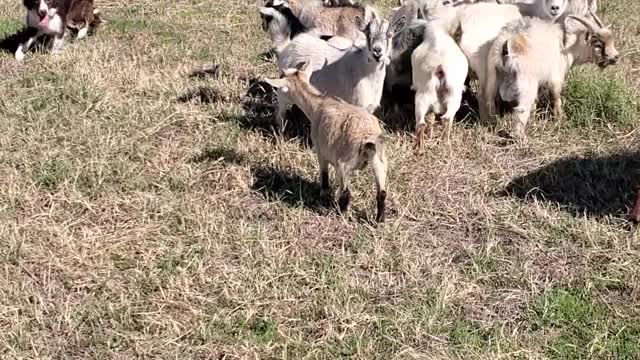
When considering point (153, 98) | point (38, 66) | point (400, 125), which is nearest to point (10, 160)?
point (153, 98)

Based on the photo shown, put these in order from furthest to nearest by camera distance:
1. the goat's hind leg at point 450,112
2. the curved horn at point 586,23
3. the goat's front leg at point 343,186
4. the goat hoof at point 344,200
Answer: the curved horn at point 586,23
the goat's hind leg at point 450,112
the goat hoof at point 344,200
the goat's front leg at point 343,186

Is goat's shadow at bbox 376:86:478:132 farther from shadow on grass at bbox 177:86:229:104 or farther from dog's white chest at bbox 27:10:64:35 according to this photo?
dog's white chest at bbox 27:10:64:35

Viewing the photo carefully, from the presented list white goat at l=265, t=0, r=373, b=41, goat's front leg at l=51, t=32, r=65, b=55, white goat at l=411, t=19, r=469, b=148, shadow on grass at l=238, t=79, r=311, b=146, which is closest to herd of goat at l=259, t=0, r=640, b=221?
white goat at l=411, t=19, r=469, b=148

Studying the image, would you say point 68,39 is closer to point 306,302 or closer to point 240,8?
point 240,8

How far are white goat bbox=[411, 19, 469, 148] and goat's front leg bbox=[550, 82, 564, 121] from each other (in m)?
0.71

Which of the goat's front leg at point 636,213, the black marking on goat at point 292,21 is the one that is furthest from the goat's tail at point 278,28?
the goat's front leg at point 636,213

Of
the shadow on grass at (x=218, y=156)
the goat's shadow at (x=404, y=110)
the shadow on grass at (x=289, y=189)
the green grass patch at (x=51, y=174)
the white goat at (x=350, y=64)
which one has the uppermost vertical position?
the white goat at (x=350, y=64)

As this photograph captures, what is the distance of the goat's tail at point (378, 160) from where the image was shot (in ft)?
15.8

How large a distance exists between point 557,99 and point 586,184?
3.56 ft

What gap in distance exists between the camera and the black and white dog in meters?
8.28

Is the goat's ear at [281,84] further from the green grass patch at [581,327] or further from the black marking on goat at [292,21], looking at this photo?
the green grass patch at [581,327]

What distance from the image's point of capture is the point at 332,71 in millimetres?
6203

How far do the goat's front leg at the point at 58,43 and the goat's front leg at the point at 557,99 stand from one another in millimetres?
4422

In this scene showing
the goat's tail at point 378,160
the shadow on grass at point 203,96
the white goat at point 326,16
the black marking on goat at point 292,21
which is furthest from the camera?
the white goat at point 326,16
